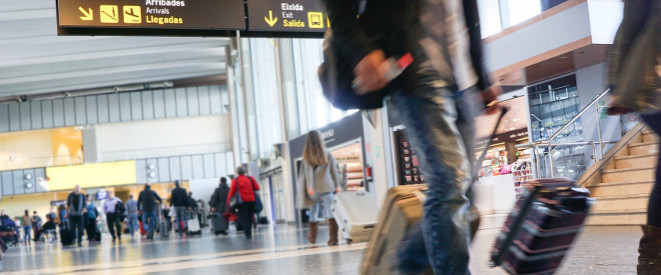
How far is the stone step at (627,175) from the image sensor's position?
8.93m

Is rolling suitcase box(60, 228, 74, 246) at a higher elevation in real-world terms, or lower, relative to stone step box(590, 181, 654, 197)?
lower

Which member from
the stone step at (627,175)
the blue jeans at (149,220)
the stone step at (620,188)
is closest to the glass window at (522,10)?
the stone step at (627,175)

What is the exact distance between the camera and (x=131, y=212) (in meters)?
21.9

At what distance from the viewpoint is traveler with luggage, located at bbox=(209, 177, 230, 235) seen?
17.4 metres

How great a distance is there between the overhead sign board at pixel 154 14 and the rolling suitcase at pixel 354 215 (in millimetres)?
2964

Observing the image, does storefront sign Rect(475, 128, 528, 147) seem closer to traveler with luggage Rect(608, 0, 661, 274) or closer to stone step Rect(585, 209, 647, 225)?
stone step Rect(585, 209, 647, 225)

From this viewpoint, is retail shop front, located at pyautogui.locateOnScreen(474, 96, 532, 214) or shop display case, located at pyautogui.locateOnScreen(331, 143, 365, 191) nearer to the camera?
retail shop front, located at pyautogui.locateOnScreen(474, 96, 532, 214)

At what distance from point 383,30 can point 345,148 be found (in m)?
16.0

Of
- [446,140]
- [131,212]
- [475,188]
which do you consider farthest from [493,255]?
[131,212]

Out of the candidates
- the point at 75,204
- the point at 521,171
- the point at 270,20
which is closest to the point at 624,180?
the point at 521,171

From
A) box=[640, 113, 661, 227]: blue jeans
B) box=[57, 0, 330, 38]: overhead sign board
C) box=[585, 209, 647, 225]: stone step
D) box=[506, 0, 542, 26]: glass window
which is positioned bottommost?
box=[585, 209, 647, 225]: stone step

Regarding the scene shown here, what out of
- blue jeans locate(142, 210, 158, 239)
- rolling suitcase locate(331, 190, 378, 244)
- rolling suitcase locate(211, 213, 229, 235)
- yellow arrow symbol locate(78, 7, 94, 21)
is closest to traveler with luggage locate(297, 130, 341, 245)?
rolling suitcase locate(331, 190, 378, 244)

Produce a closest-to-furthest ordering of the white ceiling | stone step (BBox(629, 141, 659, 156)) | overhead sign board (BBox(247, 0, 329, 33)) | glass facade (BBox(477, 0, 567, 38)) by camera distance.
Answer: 1. overhead sign board (BBox(247, 0, 329, 33))
2. stone step (BBox(629, 141, 659, 156))
3. glass facade (BBox(477, 0, 567, 38))
4. the white ceiling

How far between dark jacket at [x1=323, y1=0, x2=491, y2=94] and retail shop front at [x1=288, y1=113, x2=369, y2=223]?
10247mm
